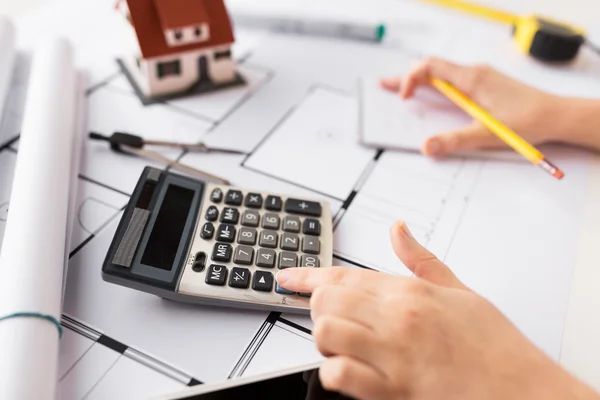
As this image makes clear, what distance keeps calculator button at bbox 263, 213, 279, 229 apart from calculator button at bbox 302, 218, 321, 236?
0.9 inches

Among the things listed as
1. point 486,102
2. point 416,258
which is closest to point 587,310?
point 416,258

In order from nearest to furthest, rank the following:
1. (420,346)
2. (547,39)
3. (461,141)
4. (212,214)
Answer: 1. (420,346)
2. (212,214)
3. (461,141)
4. (547,39)

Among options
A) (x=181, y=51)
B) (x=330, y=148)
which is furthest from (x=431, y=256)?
(x=181, y=51)

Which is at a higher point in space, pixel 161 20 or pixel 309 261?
pixel 161 20

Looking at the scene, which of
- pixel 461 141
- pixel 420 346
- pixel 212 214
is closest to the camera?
pixel 420 346

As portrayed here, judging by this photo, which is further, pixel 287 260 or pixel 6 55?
pixel 6 55

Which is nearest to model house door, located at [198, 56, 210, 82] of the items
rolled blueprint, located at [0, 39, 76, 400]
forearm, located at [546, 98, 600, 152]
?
rolled blueprint, located at [0, 39, 76, 400]

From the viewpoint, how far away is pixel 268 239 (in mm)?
462

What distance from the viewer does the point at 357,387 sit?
0.35m

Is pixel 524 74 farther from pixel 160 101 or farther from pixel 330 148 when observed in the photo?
pixel 160 101

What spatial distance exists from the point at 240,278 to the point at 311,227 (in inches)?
3.3

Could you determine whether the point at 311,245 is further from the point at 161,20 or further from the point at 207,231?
the point at 161,20

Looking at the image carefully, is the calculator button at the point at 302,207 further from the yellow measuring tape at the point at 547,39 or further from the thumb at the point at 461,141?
the yellow measuring tape at the point at 547,39

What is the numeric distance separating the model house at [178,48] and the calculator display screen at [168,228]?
20cm
